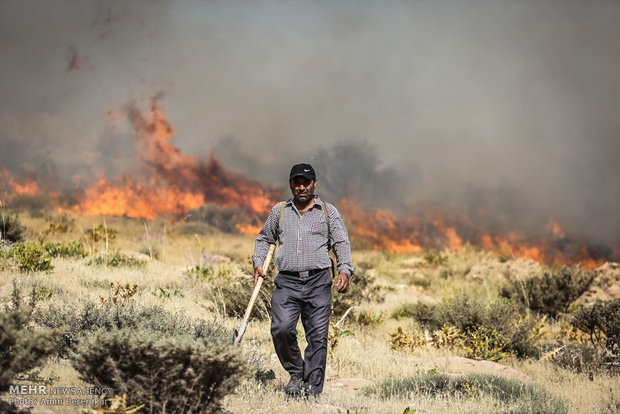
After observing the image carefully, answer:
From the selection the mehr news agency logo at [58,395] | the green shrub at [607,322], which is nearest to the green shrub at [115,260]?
the mehr news agency logo at [58,395]

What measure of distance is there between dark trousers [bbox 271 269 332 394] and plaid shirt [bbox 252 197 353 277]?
6.4 inches

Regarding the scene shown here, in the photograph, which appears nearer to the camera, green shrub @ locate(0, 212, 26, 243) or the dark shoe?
the dark shoe

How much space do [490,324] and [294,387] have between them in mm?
5440

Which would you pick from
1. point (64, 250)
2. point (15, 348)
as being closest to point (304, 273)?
point (15, 348)

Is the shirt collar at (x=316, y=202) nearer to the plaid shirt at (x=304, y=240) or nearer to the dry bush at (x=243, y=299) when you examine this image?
the plaid shirt at (x=304, y=240)

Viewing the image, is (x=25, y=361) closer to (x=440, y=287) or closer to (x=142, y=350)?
(x=142, y=350)

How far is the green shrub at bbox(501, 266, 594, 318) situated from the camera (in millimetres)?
12648

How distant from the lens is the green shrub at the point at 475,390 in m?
5.06

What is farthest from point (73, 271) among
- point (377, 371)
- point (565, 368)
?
point (565, 368)

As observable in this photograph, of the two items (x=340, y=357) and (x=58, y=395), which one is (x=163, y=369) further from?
(x=340, y=357)

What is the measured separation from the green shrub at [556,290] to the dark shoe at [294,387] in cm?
939

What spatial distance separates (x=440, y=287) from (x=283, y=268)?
528 inches

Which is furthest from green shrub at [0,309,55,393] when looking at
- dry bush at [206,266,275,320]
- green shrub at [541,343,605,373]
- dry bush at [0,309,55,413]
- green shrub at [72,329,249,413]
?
green shrub at [541,343,605,373]

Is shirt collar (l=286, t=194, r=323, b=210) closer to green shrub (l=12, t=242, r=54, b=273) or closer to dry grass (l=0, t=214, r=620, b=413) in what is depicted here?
dry grass (l=0, t=214, r=620, b=413)
